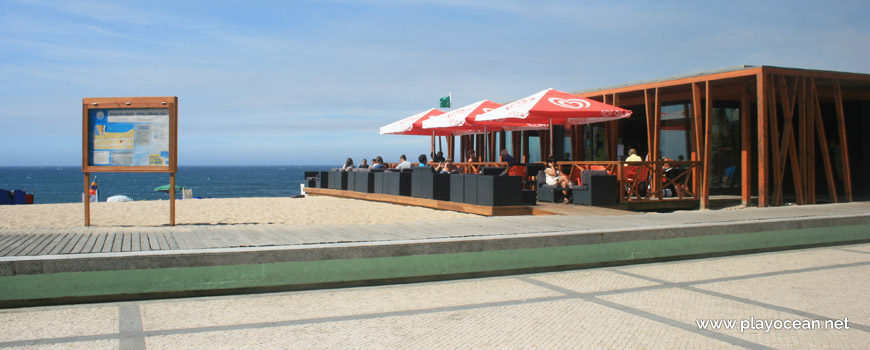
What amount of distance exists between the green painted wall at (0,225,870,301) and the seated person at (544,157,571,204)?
14.7 feet

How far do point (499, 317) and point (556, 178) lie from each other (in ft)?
27.0

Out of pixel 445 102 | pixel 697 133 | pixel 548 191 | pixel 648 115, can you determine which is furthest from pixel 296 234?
pixel 445 102

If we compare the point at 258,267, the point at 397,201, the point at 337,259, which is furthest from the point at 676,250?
the point at 397,201

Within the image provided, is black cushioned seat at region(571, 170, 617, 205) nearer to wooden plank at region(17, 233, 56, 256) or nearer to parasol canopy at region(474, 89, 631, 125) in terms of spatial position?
parasol canopy at region(474, 89, 631, 125)

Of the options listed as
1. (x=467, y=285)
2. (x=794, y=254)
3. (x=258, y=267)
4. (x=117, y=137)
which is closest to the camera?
(x=258, y=267)

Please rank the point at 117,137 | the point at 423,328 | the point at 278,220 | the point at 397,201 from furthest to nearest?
the point at 397,201, the point at 278,220, the point at 117,137, the point at 423,328

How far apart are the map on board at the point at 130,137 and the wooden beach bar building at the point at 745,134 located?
7.64 meters

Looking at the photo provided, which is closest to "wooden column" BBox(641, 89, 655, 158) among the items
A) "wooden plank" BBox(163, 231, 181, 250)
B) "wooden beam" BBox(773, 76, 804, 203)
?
"wooden beam" BBox(773, 76, 804, 203)

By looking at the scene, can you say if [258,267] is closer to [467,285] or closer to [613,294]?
[467,285]

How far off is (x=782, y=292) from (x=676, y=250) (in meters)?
2.02

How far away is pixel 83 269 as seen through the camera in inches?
210

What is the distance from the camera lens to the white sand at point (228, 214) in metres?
11.2

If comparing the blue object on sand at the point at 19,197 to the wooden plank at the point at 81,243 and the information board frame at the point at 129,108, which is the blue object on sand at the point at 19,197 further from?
the wooden plank at the point at 81,243

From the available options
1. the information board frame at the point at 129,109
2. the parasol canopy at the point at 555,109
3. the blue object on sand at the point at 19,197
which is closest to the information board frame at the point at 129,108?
the information board frame at the point at 129,109
